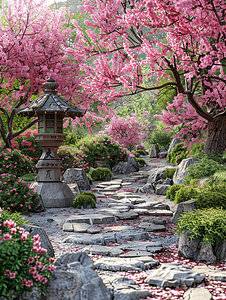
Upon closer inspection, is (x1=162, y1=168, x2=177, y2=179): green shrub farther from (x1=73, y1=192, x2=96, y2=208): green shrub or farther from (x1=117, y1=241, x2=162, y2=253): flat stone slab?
(x1=117, y1=241, x2=162, y2=253): flat stone slab

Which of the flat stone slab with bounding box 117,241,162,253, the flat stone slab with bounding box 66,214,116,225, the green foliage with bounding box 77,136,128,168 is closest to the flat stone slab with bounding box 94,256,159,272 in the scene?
the flat stone slab with bounding box 117,241,162,253

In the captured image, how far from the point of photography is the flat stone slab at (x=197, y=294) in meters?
2.95

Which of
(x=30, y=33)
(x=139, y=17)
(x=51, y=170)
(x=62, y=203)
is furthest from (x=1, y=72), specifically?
(x=139, y=17)

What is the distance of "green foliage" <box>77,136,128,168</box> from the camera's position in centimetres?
1655

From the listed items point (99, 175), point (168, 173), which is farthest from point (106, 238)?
point (99, 175)

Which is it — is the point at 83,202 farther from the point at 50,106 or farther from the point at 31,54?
the point at 31,54

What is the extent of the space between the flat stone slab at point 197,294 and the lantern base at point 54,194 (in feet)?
18.7

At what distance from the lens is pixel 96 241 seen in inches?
199

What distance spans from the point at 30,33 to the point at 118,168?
956cm

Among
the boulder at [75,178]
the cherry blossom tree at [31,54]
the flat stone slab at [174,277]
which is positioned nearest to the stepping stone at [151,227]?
the flat stone slab at [174,277]

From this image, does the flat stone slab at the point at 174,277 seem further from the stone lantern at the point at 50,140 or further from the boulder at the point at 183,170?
the boulder at the point at 183,170

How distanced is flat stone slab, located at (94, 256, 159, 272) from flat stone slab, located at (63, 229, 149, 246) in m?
0.91

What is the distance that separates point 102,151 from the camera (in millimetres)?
17156

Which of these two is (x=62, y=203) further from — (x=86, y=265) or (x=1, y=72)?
(x=86, y=265)
